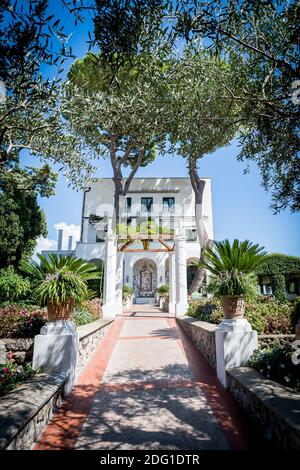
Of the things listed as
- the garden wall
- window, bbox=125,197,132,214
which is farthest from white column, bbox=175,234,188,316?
window, bbox=125,197,132,214

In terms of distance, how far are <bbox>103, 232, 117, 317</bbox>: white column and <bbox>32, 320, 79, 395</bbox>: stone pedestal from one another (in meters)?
7.49

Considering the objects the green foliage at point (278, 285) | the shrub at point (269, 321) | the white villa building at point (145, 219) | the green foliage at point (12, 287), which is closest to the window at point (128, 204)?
the white villa building at point (145, 219)

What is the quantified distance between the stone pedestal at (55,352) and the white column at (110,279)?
7487 mm

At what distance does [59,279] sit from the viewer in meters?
4.33

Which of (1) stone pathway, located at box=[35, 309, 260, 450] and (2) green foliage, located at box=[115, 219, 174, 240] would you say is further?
(2) green foliage, located at box=[115, 219, 174, 240]

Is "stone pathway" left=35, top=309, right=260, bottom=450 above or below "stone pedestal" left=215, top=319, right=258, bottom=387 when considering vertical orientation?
below

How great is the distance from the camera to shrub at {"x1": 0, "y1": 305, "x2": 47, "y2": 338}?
5.52 m

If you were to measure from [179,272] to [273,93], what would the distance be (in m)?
9.16

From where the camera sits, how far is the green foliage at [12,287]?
8852mm

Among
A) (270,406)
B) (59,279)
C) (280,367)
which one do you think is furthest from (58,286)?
(280,367)

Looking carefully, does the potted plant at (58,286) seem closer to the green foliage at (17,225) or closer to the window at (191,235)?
the green foliage at (17,225)

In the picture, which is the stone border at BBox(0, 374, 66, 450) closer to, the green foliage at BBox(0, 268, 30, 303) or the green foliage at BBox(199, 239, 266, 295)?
the green foliage at BBox(199, 239, 266, 295)

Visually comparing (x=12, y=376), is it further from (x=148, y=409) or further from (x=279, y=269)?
(x=279, y=269)
